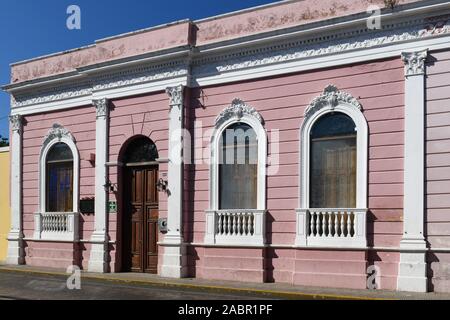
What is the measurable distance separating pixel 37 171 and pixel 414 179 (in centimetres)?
1035

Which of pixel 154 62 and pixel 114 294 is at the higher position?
pixel 154 62

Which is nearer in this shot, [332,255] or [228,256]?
[332,255]

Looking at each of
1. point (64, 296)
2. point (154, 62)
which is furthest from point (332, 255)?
point (154, 62)

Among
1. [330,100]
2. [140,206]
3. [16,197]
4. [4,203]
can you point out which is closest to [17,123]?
[16,197]

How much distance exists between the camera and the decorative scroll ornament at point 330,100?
11.5m

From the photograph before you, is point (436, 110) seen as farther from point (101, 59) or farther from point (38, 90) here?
point (38, 90)

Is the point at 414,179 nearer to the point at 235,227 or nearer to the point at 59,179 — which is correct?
the point at 235,227

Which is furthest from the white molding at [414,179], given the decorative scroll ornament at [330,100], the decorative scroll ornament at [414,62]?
the decorative scroll ornament at [330,100]

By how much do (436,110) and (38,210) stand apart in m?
10.8

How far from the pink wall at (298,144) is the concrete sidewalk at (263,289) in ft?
1.59

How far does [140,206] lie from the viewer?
14234 mm
